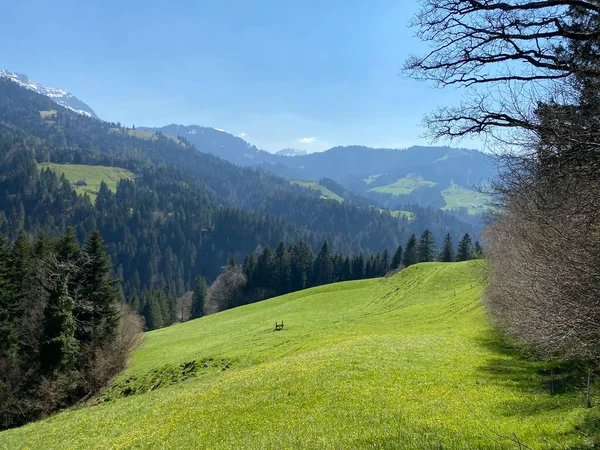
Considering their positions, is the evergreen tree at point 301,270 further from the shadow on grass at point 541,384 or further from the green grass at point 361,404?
the shadow on grass at point 541,384

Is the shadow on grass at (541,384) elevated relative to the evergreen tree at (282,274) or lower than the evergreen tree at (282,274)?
elevated

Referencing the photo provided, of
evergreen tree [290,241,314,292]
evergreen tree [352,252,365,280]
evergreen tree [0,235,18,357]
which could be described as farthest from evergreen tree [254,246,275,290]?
evergreen tree [0,235,18,357]

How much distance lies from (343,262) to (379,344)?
103909mm

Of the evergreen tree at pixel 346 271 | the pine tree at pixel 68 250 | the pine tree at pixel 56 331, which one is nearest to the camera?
the pine tree at pixel 56 331

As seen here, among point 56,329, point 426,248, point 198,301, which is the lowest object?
point 198,301

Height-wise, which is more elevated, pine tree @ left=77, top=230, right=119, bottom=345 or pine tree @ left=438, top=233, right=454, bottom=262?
pine tree @ left=77, top=230, right=119, bottom=345

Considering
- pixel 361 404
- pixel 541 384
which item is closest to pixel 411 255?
pixel 541 384

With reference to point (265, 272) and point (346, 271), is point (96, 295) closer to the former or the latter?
point (265, 272)

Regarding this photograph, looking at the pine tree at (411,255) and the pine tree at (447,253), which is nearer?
the pine tree at (447,253)

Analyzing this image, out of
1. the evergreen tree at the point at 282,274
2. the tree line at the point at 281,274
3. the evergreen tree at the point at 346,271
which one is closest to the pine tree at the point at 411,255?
the tree line at the point at 281,274

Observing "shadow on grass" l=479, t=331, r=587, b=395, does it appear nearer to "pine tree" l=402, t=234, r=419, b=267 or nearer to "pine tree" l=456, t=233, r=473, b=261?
"pine tree" l=456, t=233, r=473, b=261

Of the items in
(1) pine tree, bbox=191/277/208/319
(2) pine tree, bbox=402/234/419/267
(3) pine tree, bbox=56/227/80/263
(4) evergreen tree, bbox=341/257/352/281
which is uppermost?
(3) pine tree, bbox=56/227/80/263

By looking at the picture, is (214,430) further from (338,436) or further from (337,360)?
(337,360)

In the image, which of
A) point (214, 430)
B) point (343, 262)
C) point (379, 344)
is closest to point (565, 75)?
point (214, 430)
